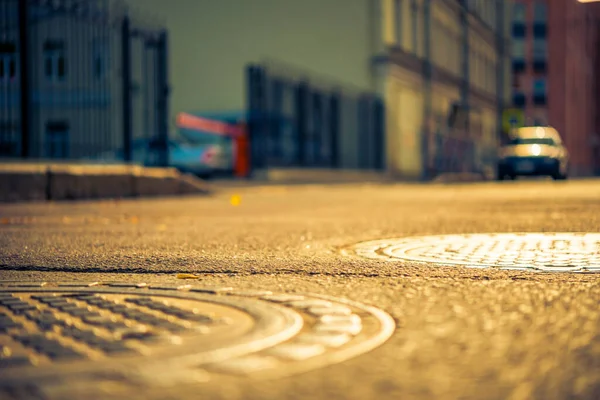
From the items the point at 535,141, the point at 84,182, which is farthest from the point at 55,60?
the point at 535,141

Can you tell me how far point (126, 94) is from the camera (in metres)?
→ 18.1

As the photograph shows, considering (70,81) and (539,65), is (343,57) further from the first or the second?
(539,65)

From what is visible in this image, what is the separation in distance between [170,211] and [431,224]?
149 inches

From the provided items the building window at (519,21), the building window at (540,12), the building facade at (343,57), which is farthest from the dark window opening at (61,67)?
the building window at (519,21)

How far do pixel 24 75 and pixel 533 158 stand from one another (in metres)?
20.1

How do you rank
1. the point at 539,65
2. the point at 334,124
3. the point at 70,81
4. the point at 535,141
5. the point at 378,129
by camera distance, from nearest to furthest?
1. the point at 70,81
2. the point at 334,124
3. the point at 535,141
4. the point at 378,129
5. the point at 539,65

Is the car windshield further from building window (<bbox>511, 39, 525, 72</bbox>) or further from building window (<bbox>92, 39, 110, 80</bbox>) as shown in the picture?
building window (<bbox>511, 39, 525, 72</bbox>)

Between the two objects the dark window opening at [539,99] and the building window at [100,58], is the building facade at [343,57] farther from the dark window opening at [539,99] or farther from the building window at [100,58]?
the dark window opening at [539,99]

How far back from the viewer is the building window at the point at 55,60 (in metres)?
17.0

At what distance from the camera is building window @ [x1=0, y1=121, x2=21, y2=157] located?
621 inches

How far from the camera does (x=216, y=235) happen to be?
8648 millimetres

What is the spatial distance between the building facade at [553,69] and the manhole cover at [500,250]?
7217 centimetres

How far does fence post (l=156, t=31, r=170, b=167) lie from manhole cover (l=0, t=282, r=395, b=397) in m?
15.7

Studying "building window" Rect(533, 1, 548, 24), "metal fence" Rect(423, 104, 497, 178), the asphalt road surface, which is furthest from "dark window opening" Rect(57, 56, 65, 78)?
"building window" Rect(533, 1, 548, 24)
